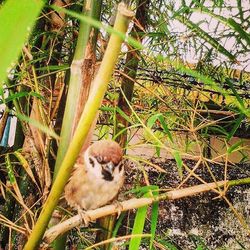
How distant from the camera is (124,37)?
0.31 metres

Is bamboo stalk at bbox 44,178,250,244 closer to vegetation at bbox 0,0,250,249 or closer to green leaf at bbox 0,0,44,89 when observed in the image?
vegetation at bbox 0,0,250,249

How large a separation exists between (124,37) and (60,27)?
0.58m

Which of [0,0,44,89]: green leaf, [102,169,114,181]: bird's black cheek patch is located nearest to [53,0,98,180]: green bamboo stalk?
[0,0,44,89]: green leaf

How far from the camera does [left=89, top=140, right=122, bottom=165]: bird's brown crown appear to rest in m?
0.92

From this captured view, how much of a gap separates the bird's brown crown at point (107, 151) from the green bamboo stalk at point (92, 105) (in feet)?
1.58

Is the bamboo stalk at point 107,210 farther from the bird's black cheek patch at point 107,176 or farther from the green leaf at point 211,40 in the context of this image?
the bird's black cheek patch at point 107,176

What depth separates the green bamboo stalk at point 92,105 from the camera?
0.31 m

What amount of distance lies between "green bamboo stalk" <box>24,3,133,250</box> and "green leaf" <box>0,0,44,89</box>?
9 cm

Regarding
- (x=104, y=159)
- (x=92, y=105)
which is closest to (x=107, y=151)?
(x=104, y=159)

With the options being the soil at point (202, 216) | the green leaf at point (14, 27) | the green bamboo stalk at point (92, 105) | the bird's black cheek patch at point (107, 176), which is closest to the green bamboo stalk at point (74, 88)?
the green bamboo stalk at point (92, 105)

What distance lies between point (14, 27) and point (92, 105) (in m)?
Answer: 0.15

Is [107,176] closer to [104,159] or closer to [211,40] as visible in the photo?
[104,159]

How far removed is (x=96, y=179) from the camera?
102 cm

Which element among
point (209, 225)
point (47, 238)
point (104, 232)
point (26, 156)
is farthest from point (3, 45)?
point (209, 225)
